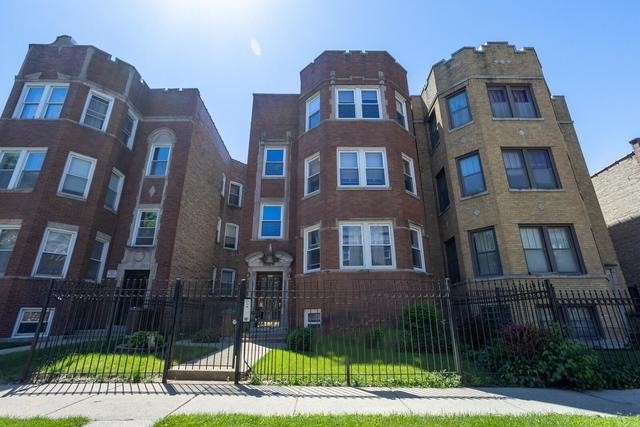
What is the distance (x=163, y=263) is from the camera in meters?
14.9

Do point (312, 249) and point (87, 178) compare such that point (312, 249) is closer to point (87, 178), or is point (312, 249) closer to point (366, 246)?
point (366, 246)

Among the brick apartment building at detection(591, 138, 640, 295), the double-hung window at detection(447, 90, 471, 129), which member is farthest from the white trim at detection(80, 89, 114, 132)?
the brick apartment building at detection(591, 138, 640, 295)

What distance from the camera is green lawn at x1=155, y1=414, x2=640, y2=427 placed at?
173 inches

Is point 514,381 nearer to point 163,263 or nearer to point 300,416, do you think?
point 300,416

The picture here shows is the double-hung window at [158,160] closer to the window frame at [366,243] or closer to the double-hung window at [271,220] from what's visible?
the double-hung window at [271,220]

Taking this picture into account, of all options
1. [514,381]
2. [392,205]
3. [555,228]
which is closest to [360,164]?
[392,205]

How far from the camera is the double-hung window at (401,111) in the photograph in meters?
16.3

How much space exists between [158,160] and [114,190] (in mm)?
2673

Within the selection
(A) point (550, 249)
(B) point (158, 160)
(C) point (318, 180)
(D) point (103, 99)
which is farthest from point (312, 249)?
(D) point (103, 99)

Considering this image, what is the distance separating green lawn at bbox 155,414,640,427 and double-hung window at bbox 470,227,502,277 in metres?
8.45

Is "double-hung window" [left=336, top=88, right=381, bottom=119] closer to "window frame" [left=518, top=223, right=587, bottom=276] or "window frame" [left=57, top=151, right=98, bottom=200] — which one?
"window frame" [left=518, top=223, right=587, bottom=276]

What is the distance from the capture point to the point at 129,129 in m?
17.2

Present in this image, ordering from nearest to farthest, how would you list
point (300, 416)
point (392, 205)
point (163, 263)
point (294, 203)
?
point (300, 416), point (392, 205), point (163, 263), point (294, 203)

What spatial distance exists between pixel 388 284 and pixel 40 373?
10.4 m
